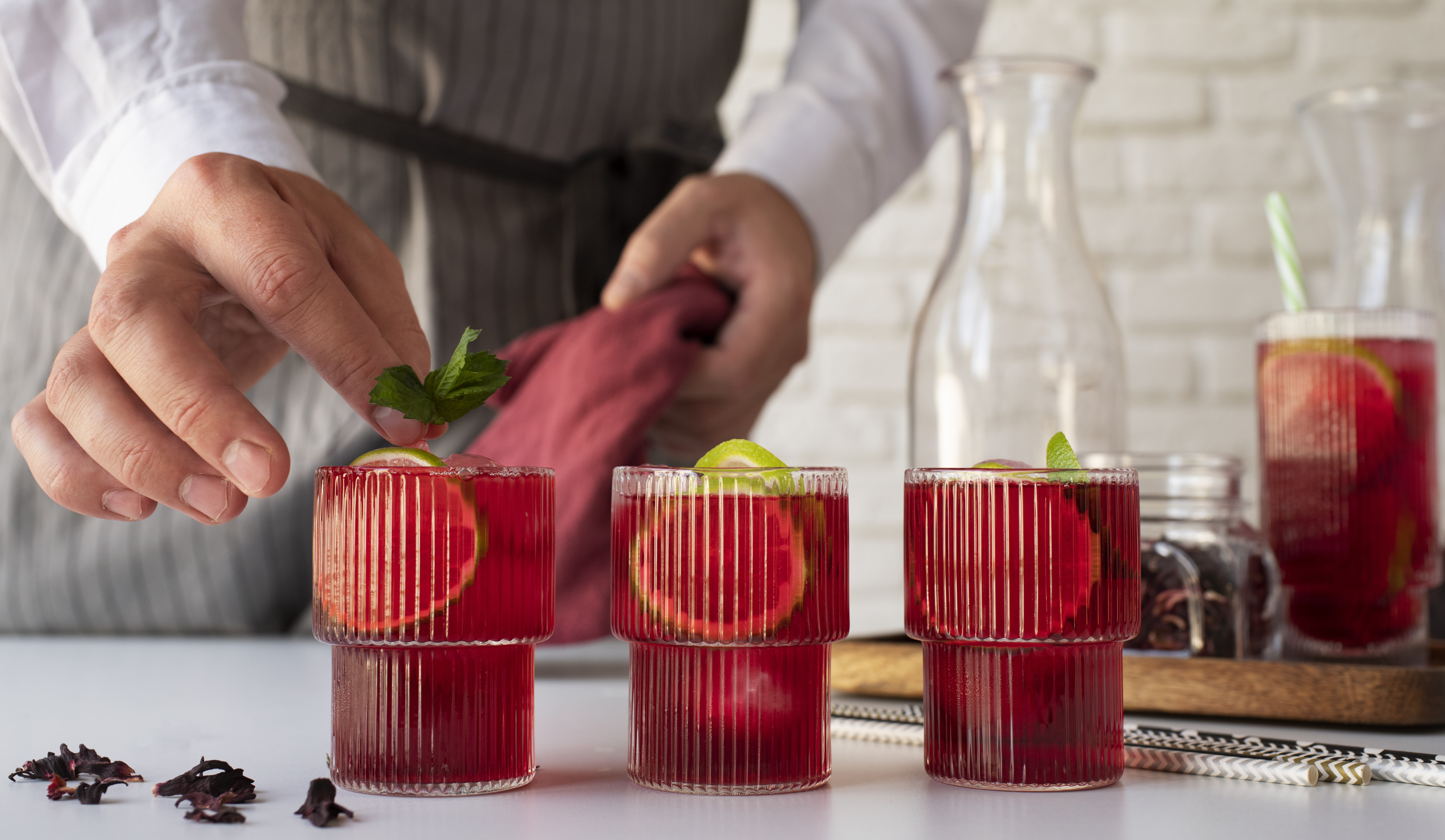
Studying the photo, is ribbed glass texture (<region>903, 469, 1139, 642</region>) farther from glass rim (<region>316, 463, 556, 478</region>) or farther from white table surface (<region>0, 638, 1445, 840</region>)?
glass rim (<region>316, 463, 556, 478</region>)

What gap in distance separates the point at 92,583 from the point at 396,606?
0.84 m

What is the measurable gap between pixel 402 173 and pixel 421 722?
0.70m

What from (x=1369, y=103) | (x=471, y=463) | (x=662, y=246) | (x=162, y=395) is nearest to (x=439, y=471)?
(x=471, y=463)

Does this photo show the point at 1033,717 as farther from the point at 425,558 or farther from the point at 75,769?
the point at 75,769

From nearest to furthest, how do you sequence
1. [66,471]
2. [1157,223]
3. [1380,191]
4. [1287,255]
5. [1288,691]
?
1. [66,471]
2. [1288,691]
3. [1287,255]
4. [1380,191]
5. [1157,223]

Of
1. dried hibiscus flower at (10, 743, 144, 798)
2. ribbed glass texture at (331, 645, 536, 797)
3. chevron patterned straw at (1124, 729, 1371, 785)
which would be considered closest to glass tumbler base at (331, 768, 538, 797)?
ribbed glass texture at (331, 645, 536, 797)

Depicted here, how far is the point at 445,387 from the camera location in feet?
1.87

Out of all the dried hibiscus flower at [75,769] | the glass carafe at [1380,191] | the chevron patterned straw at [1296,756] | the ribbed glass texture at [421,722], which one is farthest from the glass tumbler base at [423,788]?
the glass carafe at [1380,191]

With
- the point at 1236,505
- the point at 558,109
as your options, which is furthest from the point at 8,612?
the point at 1236,505

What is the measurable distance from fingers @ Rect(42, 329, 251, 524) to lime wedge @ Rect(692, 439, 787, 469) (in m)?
0.21

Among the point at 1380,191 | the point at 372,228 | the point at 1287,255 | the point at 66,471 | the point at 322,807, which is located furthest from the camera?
the point at 372,228

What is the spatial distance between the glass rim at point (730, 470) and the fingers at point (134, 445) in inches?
7.3

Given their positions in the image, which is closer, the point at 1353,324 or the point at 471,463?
the point at 471,463

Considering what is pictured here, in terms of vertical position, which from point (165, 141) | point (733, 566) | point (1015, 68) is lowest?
point (733, 566)
